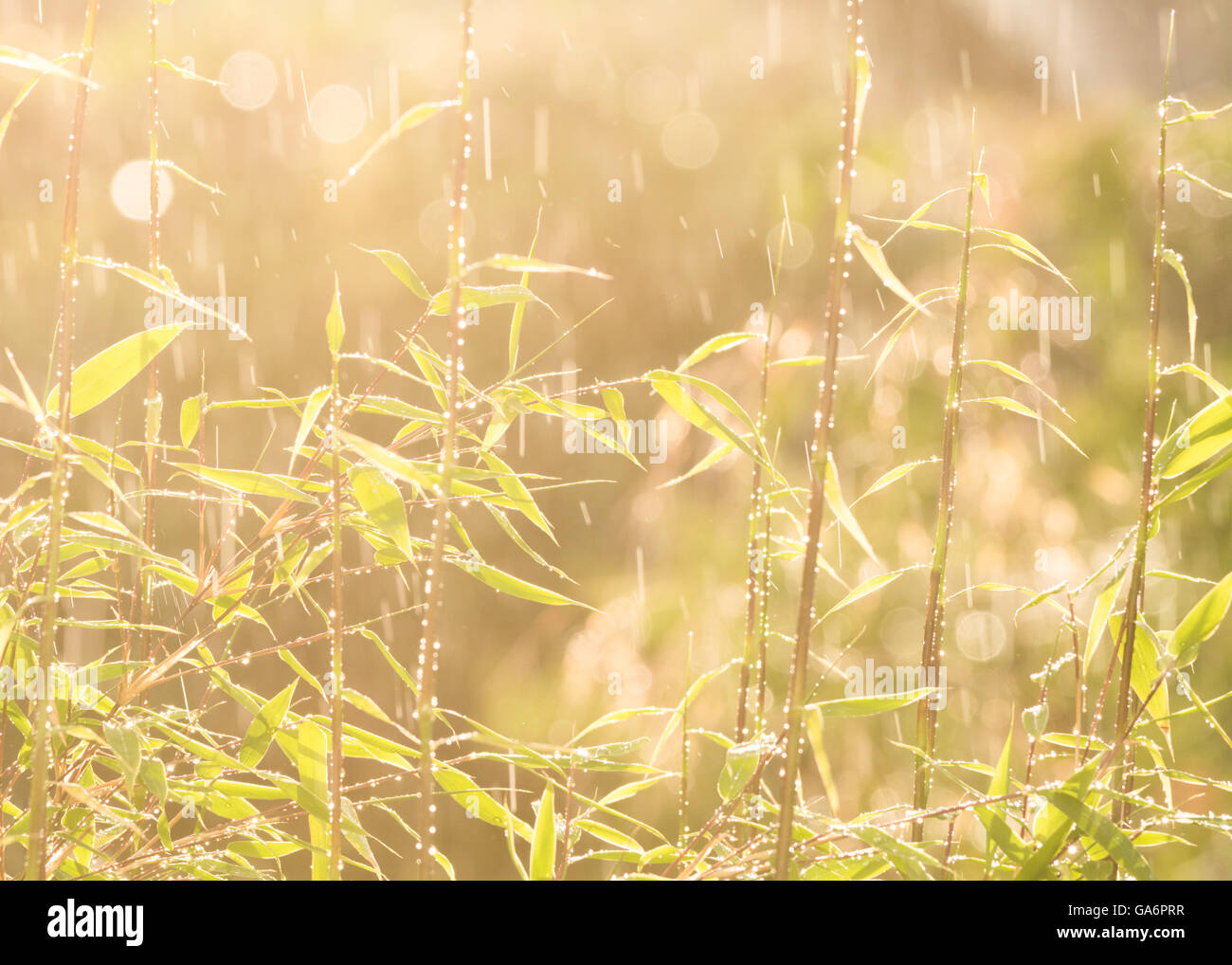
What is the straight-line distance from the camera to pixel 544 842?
0.47 metres

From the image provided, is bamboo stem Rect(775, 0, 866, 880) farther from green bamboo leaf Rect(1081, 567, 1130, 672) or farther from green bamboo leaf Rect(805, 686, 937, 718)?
green bamboo leaf Rect(1081, 567, 1130, 672)

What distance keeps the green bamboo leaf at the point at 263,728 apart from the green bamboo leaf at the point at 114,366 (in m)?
0.18

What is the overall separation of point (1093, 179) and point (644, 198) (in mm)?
981

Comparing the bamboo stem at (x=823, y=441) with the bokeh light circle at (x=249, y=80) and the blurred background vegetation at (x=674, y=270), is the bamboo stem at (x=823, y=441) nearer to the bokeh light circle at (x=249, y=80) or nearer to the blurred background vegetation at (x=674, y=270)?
the blurred background vegetation at (x=674, y=270)

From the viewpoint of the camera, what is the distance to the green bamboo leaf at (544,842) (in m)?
0.46

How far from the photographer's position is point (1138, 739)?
0.41 metres

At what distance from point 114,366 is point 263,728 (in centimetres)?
21

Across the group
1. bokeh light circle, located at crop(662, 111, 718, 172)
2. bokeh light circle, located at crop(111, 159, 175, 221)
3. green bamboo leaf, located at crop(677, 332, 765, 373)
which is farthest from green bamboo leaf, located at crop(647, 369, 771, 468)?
bokeh light circle, located at crop(111, 159, 175, 221)

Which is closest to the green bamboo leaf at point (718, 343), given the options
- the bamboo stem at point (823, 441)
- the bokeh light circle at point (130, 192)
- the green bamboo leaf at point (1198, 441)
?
the bamboo stem at point (823, 441)

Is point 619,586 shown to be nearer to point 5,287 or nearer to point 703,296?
point 703,296

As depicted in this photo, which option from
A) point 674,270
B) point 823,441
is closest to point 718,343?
point 823,441

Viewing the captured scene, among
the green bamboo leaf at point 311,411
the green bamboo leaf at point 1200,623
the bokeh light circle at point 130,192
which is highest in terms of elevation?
the bokeh light circle at point 130,192

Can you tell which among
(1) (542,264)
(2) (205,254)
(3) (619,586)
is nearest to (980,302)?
(3) (619,586)

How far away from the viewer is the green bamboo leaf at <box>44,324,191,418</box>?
430 millimetres
